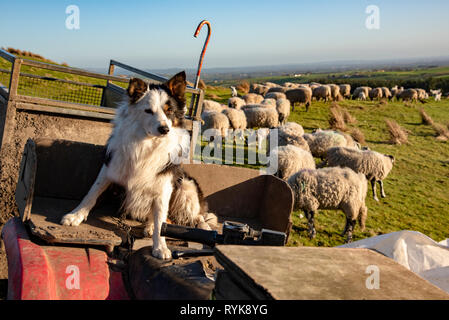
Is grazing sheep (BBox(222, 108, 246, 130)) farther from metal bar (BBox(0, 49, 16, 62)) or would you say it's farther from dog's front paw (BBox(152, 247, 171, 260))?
dog's front paw (BBox(152, 247, 171, 260))

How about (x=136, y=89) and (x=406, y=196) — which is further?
(x=406, y=196)

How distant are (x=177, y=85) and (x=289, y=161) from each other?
296 inches

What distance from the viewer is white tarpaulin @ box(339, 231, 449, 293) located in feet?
11.7

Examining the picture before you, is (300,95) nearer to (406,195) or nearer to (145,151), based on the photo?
(406,195)

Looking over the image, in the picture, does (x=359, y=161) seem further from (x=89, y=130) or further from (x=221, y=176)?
(x=89, y=130)

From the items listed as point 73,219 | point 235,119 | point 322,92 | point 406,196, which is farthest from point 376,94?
point 73,219

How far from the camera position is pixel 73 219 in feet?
9.99

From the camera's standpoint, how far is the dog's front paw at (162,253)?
264cm

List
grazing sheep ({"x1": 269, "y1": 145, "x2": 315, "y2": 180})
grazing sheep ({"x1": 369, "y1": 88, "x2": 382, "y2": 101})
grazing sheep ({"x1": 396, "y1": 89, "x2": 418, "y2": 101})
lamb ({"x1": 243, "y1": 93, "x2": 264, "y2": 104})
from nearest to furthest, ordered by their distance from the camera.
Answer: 1. grazing sheep ({"x1": 269, "y1": 145, "x2": 315, "y2": 180})
2. lamb ({"x1": 243, "y1": 93, "x2": 264, "y2": 104})
3. grazing sheep ({"x1": 396, "y1": 89, "x2": 418, "y2": 101})
4. grazing sheep ({"x1": 369, "y1": 88, "x2": 382, "y2": 101})

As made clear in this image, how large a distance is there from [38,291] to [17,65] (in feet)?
10.1

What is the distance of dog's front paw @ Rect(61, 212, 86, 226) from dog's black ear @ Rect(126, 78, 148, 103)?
111 centimetres

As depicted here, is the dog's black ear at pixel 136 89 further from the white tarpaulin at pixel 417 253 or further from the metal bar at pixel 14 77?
the white tarpaulin at pixel 417 253

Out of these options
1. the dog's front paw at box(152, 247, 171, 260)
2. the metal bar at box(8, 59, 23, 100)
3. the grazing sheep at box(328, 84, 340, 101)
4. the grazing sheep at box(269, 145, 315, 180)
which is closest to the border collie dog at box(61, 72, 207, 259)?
the dog's front paw at box(152, 247, 171, 260)

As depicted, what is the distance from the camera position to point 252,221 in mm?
4699
